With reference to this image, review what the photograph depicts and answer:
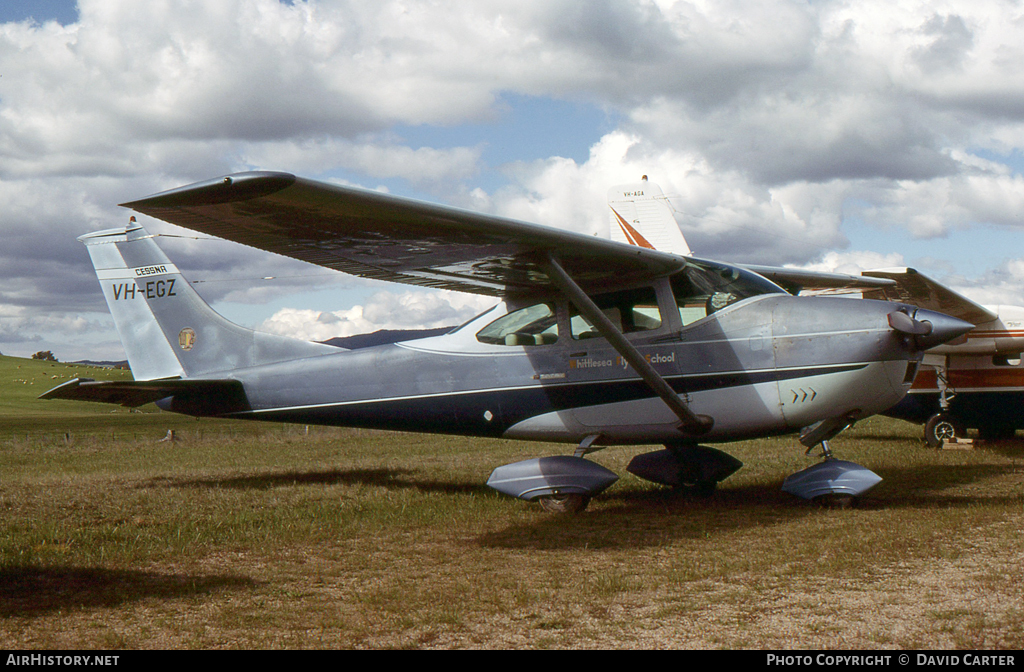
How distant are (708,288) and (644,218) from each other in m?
13.5

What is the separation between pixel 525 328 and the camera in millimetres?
8562

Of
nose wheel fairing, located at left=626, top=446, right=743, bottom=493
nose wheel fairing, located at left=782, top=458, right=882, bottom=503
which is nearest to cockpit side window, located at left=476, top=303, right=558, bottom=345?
nose wheel fairing, located at left=626, top=446, right=743, bottom=493

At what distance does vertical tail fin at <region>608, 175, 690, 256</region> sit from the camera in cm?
2077

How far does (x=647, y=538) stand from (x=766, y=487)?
3392 mm

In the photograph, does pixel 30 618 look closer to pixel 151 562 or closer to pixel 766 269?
pixel 151 562

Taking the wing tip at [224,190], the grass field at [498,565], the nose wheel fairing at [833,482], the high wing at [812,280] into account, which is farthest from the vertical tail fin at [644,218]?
the wing tip at [224,190]

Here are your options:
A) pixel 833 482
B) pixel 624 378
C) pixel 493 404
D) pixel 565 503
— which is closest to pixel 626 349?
pixel 624 378

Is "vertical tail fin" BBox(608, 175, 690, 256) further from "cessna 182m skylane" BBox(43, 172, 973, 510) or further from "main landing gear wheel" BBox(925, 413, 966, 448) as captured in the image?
"cessna 182m skylane" BBox(43, 172, 973, 510)

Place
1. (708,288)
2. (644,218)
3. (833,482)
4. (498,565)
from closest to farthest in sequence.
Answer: (498,565) → (833,482) → (708,288) → (644,218)

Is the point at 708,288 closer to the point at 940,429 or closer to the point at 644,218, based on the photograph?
the point at 940,429

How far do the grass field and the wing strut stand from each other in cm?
93

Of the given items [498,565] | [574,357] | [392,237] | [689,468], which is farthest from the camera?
[689,468]

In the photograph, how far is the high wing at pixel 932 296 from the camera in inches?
518

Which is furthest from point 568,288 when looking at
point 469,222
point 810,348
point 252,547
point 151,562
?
point 151,562
